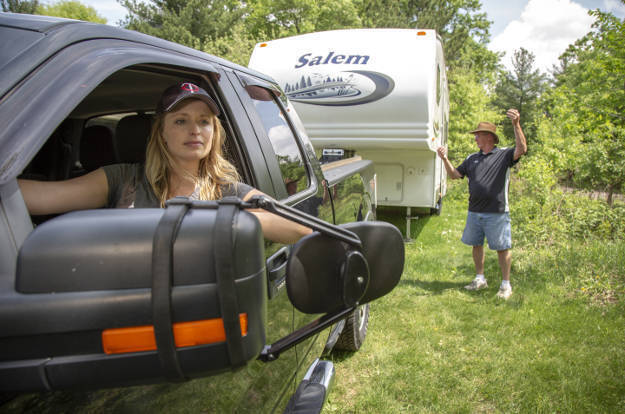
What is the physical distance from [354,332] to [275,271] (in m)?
2.23

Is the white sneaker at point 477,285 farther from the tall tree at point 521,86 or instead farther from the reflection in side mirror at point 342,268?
the tall tree at point 521,86

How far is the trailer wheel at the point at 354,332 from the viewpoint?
11.8 feet

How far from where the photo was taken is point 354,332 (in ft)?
12.1

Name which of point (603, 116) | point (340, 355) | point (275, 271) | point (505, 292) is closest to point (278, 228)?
point (275, 271)

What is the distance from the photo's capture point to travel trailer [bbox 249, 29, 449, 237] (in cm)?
605

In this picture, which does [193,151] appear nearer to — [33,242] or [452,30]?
[33,242]

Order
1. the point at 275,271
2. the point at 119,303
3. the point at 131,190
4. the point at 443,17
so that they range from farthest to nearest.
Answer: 1. the point at 443,17
2. the point at 131,190
3. the point at 275,271
4. the point at 119,303

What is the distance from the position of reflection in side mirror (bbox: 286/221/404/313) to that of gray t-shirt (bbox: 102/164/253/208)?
2.59ft

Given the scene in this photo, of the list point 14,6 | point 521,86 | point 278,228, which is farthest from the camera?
point 521,86

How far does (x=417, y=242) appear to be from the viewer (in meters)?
7.82

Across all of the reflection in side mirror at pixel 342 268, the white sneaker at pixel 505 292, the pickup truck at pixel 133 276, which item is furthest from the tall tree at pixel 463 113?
the pickup truck at pixel 133 276

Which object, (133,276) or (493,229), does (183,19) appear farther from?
(133,276)

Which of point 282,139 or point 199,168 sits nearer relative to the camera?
point 199,168

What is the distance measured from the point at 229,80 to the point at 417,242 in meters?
6.41
